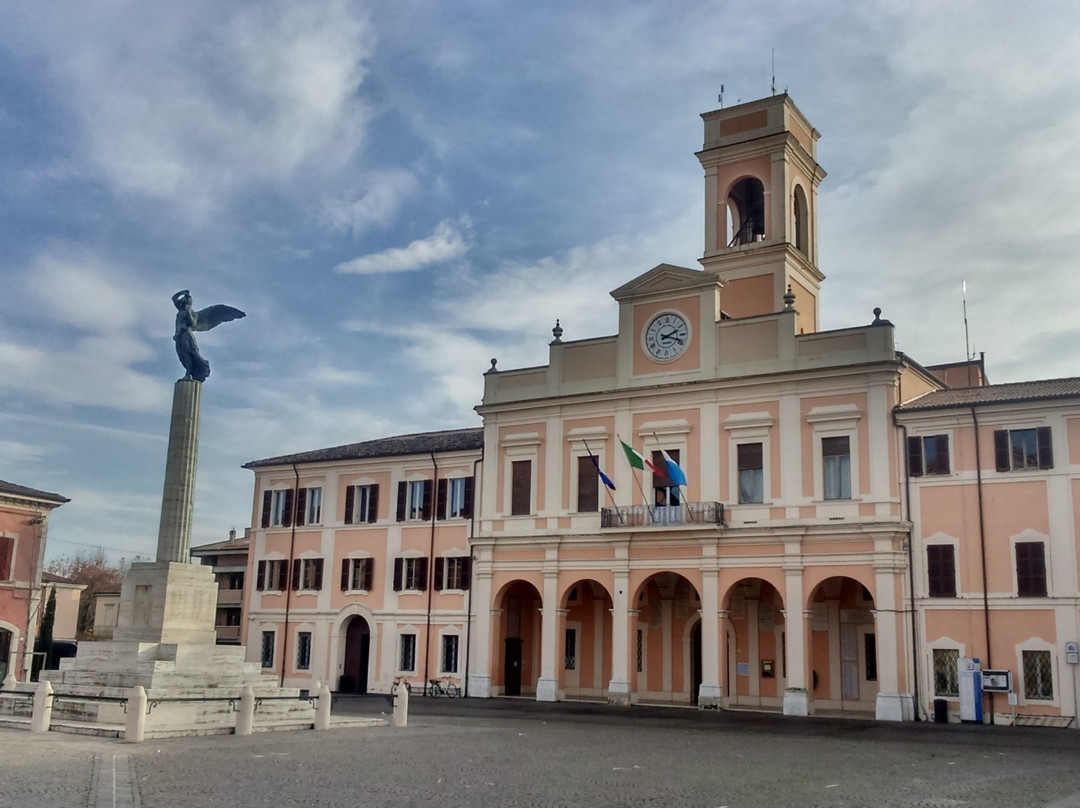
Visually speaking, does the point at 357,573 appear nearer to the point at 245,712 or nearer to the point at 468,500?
the point at 468,500

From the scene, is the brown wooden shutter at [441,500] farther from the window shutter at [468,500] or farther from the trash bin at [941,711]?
the trash bin at [941,711]

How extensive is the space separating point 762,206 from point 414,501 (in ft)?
55.1

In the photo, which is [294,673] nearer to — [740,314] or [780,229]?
[740,314]

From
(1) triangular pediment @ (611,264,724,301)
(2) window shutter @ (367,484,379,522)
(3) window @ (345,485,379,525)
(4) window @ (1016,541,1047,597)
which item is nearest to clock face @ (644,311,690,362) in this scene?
(1) triangular pediment @ (611,264,724,301)

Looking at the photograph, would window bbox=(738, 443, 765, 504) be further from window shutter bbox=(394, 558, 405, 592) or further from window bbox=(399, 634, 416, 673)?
window bbox=(399, 634, 416, 673)

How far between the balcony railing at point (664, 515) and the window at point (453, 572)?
5949 mm

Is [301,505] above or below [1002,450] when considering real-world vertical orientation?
below

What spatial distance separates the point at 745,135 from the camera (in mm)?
39938

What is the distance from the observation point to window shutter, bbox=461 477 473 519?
39.5 meters

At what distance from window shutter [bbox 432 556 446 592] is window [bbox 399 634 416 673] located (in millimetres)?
1958

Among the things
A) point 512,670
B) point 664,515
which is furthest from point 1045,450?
point 512,670

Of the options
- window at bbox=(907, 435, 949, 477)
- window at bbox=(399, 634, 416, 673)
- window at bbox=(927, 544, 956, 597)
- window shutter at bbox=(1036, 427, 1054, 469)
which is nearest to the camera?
window shutter at bbox=(1036, 427, 1054, 469)

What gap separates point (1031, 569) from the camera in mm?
29734

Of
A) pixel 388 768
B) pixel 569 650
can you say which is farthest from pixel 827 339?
pixel 388 768
